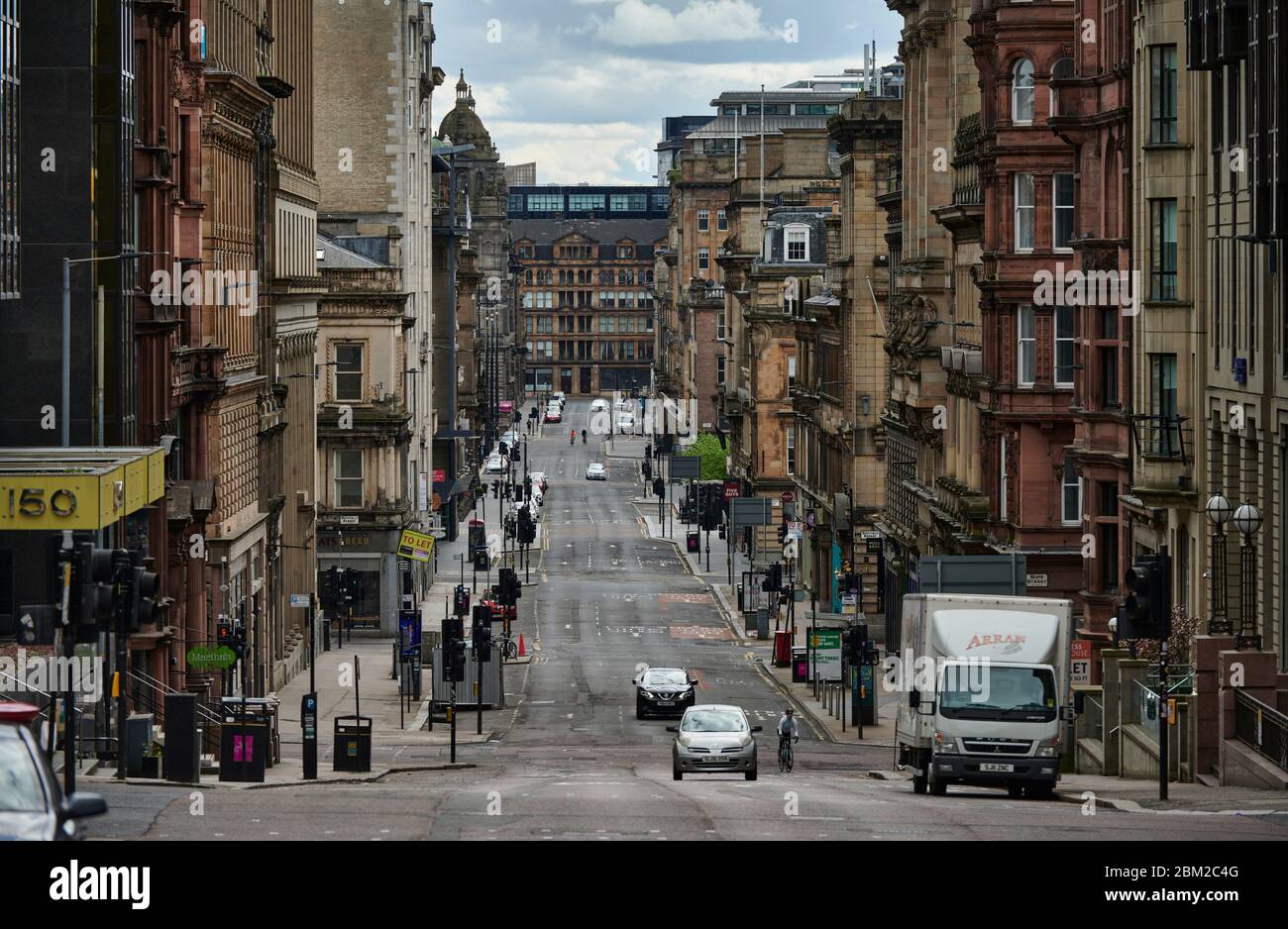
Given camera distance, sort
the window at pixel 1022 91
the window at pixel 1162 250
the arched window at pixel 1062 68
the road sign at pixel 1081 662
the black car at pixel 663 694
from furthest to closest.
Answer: the black car at pixel 663 694, the window at pixel 1022 91, the arched window at pixel 1062 68, the road sign at pixel 1081 662, the window at pixel 1162 250

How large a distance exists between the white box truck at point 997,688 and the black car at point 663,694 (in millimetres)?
25306

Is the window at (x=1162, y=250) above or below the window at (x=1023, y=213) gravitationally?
below

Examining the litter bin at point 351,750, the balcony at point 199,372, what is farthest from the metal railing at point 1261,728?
the balcony at point 199,372

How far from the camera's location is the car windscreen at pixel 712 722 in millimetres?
42688

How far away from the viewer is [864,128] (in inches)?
3450

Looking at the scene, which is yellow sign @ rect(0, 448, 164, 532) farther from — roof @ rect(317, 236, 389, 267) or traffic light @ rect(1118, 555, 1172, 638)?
roof @ rect(317, 236, 389, 267)

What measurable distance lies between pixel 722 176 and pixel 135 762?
490 ft

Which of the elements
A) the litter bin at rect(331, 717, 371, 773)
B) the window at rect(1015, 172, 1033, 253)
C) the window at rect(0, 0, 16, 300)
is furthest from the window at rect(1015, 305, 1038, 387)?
the window at rect(0, 0, 16, 300)

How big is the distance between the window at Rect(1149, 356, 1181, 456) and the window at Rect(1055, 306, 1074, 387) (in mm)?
10597

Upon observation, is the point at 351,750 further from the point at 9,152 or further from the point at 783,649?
the point at 783,649

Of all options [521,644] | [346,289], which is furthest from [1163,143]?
[346,289]

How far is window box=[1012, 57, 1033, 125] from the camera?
56406 mm

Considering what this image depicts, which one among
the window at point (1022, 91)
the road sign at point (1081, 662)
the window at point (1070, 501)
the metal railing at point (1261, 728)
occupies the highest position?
the window at point (1022, 91)

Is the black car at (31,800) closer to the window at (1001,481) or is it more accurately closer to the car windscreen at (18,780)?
the car windscreen at (18,780)
